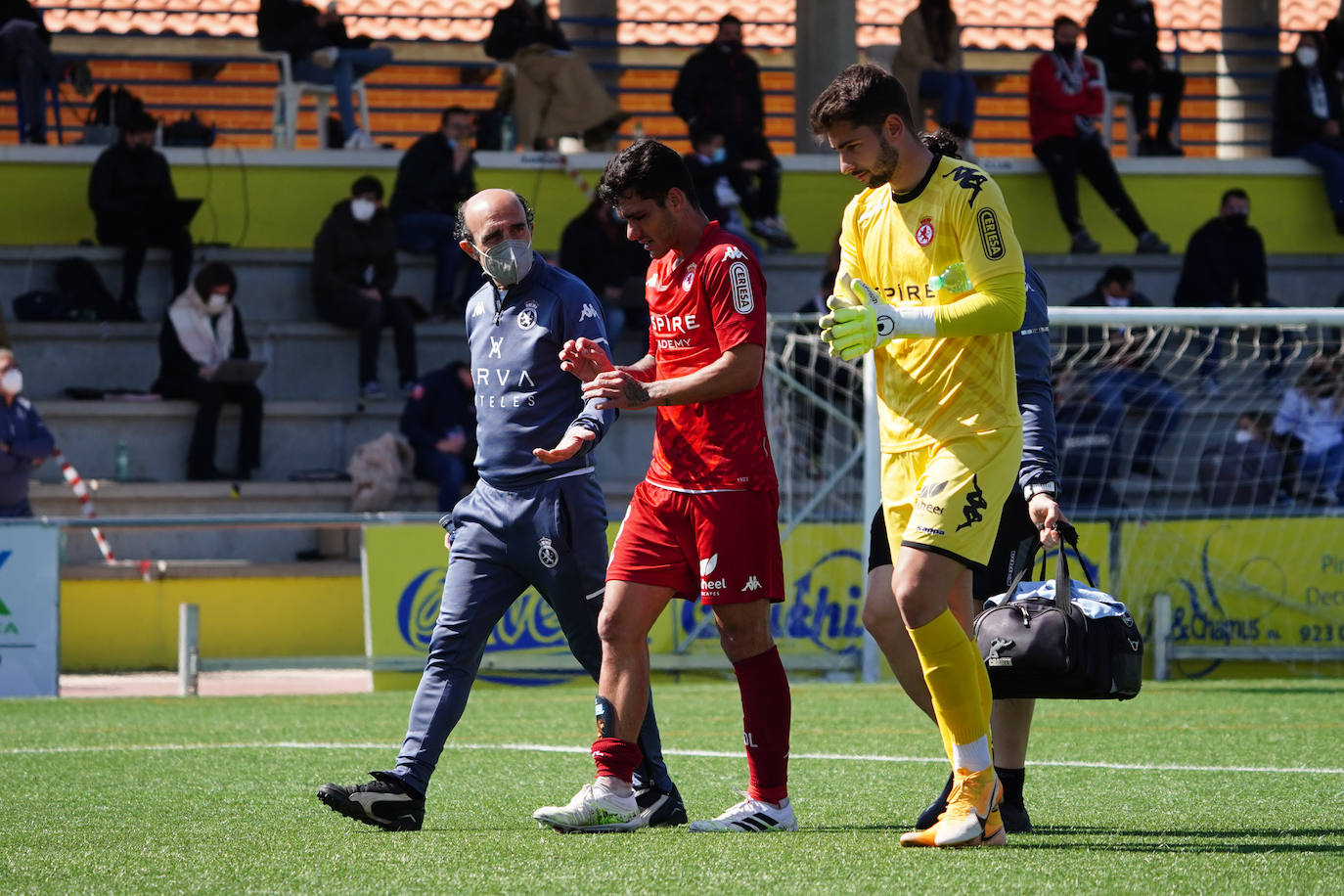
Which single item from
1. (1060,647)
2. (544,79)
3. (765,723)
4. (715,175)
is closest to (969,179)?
(1060,647)

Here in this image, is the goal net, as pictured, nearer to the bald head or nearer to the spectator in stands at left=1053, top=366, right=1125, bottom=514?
the spectator in stands at left=1053, top=366, right=1125, bottom=514

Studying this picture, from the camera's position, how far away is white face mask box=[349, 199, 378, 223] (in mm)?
15594

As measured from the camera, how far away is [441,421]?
47.4 ft

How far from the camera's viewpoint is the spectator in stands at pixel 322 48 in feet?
56.3

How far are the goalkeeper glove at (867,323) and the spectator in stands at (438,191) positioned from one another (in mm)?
11732

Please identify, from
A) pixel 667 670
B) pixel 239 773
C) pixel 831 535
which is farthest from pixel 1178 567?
pixel 239 773

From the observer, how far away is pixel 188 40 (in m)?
20.8

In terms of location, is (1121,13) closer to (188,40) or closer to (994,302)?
(188,40)

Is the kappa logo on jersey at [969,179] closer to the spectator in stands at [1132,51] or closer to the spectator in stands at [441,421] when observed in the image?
the spectator in stands at [441,421]

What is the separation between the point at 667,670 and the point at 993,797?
24.1 ft

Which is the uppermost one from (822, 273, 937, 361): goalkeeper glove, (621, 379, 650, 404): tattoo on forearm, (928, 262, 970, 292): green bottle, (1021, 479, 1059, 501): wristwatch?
(928, 262, 970, 292): green bottle

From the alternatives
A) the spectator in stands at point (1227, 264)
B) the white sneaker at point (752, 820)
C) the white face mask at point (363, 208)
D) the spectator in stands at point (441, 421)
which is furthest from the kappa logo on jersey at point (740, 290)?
the spectator in stands at point (1227, 264)

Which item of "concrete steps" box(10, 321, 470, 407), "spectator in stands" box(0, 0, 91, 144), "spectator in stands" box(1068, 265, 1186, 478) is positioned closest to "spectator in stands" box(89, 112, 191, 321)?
"concrete steps" box(10, 321, 470, 407)

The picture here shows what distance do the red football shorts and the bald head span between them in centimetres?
94
